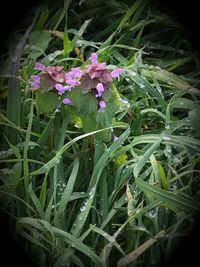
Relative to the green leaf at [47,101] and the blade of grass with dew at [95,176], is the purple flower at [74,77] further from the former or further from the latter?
the blade of grass with dew at [95,176]

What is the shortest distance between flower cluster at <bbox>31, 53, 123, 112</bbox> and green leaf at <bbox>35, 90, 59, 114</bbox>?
0.02m

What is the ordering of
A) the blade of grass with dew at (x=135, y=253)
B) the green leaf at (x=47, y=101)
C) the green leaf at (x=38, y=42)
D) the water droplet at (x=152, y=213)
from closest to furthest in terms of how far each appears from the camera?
1. the blade of grass with dew at (x=135, y=253)
2. the water droplet at (x=152, y=213)
3. the green leaf at (x=47, y=101)
4. the green leaf at (x=38, y=42)

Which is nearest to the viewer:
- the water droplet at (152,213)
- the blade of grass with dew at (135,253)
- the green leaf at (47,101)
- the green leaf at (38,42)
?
the blade of grass with dew at (135,253)

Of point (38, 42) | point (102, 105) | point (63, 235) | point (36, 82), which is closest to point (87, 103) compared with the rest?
point (102, 105)

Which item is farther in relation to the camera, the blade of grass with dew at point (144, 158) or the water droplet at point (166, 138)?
the water droplet at point (166, 138)

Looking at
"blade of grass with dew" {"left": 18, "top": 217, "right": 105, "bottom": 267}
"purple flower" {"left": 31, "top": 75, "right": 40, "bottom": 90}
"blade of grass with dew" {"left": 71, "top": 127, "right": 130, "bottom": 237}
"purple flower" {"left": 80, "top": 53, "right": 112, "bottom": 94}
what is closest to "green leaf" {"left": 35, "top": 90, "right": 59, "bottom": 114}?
"purple flower" {"left": 31, "top": 75, "right": 40, "bottom": 90}

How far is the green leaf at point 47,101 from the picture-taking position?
1.54m

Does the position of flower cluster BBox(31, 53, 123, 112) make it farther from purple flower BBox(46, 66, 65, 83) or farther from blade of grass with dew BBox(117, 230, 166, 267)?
blade of grass with dew BBox(117, 230, 166, 267)

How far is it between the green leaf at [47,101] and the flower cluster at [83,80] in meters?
0.02

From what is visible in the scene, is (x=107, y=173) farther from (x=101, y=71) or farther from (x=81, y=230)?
(x=101, y=71)

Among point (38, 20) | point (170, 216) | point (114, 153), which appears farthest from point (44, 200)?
point (38, 20)

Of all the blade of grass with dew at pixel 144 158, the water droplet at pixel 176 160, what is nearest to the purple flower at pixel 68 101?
the blade of grass with dew at pixel 144 158

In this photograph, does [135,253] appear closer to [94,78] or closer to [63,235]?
[63,235]

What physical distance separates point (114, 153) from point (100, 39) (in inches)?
30.6
